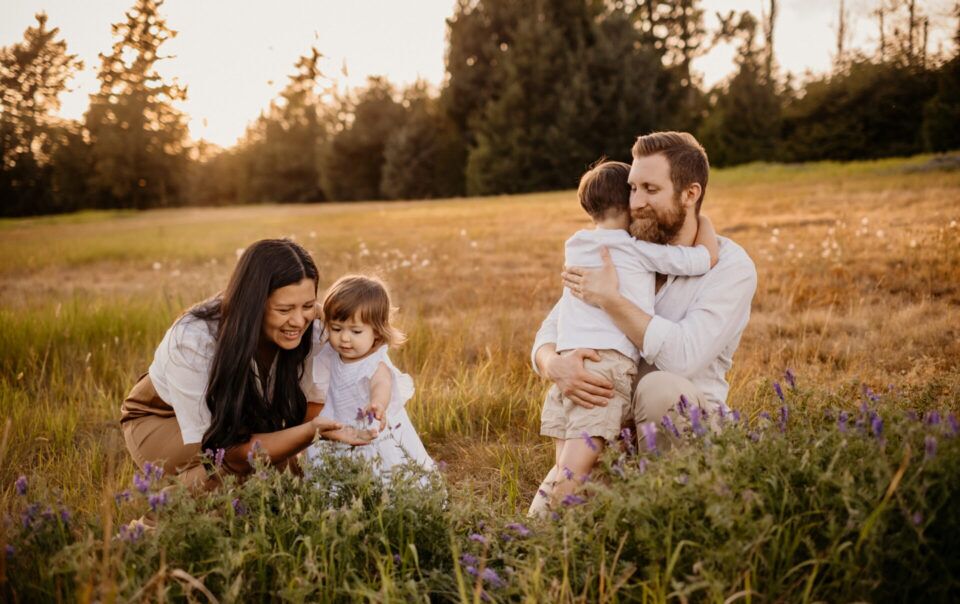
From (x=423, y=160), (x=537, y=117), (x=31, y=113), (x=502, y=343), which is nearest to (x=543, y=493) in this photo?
(x=502, y=343)

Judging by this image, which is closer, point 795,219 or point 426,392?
point 426,392

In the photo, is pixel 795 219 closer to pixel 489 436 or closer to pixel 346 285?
pixel 489 436

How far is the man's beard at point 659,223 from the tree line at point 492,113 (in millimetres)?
2690

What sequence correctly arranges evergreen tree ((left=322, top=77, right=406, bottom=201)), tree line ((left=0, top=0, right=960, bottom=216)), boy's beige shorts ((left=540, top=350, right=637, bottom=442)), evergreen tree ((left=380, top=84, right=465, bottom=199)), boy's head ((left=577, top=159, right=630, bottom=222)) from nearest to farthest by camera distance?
boy's beige shorts ((left=540, top=350, right=637, bottom=442))
boy's head ((left=577, top=159, right=630, bottom=222))
tree line ((left=0, top=0, right=960, bottom=216))
evergreen tree ((left=380, top=84, right=465, bottom=199))
evergreen tree ((left=322, top=77, right=406, bottom=201))

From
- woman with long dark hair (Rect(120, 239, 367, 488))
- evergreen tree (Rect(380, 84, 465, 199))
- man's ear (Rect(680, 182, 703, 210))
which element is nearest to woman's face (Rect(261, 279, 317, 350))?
woman with long dark hair (Rect(120, 239, 367, 488))

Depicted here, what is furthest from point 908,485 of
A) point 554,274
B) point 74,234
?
point 74,234

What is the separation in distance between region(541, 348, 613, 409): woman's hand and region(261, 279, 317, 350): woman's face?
4.10 ft

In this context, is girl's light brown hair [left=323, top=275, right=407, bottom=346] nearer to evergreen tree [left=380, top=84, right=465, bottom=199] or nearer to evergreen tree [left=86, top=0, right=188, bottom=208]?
evergreen tree [left=86, top=0, right=188, bottom=208]

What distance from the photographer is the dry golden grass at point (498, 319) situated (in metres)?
4.05

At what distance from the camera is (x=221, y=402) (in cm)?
311

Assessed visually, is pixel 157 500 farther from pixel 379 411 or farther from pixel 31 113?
pixel 31 113

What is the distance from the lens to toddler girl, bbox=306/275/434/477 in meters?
3.51

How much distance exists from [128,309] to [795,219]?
9.96 m

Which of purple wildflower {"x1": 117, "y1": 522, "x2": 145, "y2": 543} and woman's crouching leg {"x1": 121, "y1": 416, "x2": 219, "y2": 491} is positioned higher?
purple wildflower {"x1": 117, "y1": 522, "x2": 145, "y2": 543}
